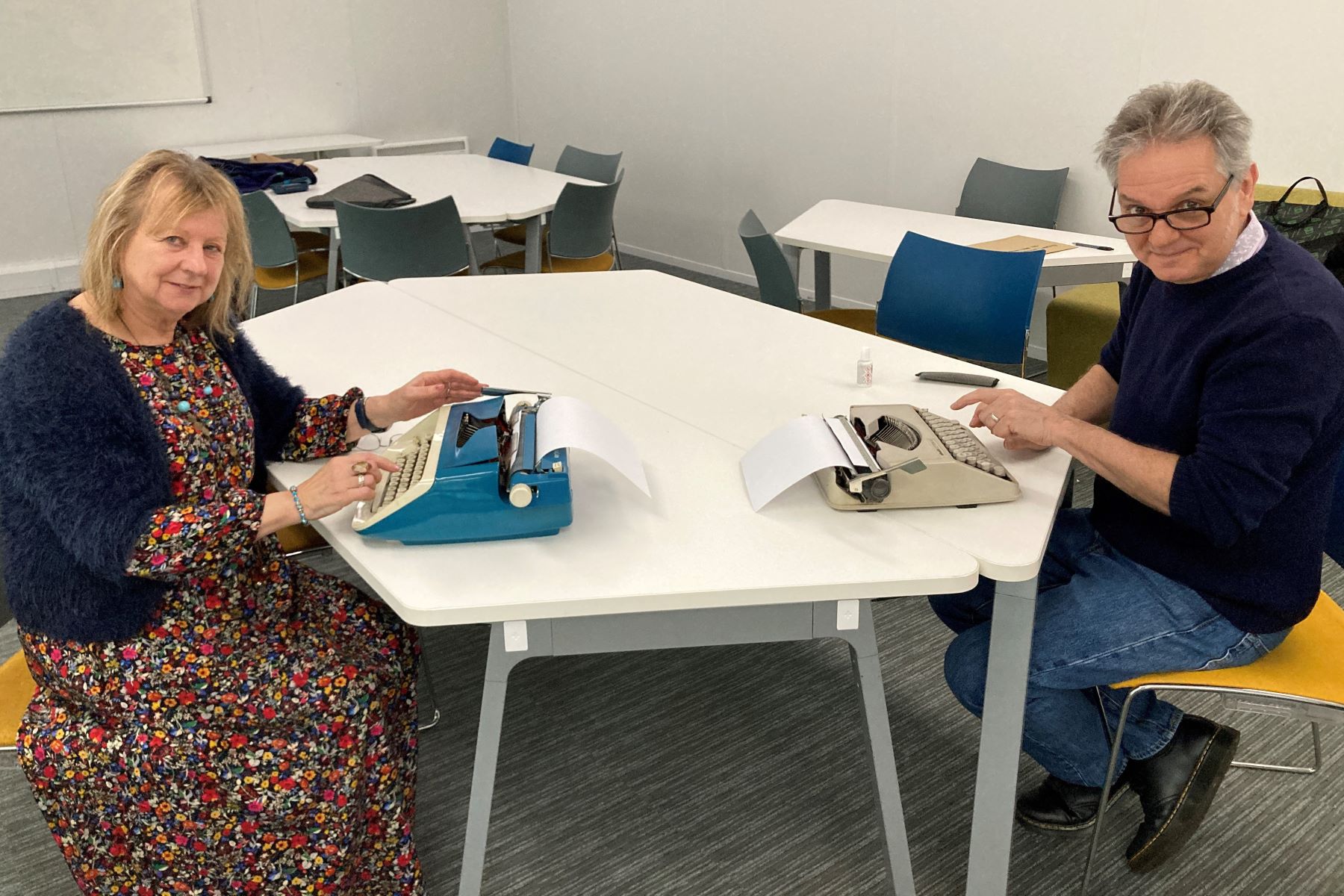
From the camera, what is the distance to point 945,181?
15.7 feet

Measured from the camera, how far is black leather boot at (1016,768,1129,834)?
196 centimetres

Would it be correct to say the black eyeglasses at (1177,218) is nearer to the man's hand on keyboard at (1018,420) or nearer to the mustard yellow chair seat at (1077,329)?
the man's hand on keyboard at (1018,420)

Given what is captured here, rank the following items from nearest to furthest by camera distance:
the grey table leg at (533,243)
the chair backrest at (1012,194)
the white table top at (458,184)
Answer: the white table top at (458,184)
the grey table leg at (533,243)
the chair backrest at (1012,194)

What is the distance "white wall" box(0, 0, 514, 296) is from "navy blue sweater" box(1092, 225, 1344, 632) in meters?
5.92

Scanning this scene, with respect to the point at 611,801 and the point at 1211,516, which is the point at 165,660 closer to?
the point at 611,801

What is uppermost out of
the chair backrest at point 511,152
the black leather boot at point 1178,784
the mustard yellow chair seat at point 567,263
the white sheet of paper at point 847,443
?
the chair backrest at point 511,152

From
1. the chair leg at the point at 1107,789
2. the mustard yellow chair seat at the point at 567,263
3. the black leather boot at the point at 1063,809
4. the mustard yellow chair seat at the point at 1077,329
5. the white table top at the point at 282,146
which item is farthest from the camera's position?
the white table top at the point at 282,146

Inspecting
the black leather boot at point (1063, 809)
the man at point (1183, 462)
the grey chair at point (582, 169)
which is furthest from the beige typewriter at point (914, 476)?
the grey chair at point (582, 169)

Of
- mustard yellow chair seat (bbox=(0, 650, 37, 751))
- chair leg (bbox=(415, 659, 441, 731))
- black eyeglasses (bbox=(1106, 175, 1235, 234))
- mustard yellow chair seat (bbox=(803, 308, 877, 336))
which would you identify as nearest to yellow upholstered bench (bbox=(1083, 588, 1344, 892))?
black eyeglasses (bbox=(1106, 175, 1235, 234))

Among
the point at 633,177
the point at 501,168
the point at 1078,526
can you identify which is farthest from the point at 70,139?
the point at 1078,526

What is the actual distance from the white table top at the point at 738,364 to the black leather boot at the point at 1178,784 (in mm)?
Answer: 547

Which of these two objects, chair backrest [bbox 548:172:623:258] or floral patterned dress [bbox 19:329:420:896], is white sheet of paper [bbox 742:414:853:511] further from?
chair backrest [bbox 548:172:623:258]

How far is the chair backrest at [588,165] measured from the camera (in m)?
5.09

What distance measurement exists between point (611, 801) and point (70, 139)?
5.43m
